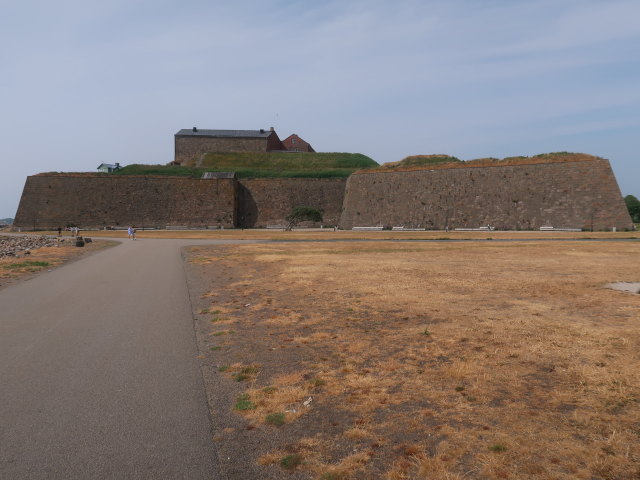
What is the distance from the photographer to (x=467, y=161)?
196 ft

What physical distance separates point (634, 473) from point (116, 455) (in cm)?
415

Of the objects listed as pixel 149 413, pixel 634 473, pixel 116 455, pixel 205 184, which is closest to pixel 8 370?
pixel 149 413

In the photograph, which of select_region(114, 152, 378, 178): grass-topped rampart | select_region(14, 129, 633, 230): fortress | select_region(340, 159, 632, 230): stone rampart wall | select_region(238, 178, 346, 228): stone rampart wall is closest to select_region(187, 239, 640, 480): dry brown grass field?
select_region(340, 159, 632, 230): stone rampart wall

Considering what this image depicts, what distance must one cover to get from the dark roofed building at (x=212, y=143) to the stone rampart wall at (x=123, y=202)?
820 inches

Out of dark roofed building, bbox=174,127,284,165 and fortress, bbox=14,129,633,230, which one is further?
dark roofed building, bbox=174,127,284,165

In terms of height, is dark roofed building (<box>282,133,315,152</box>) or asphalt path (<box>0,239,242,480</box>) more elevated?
dark roofed building (<box>282,133,315,152</box>)

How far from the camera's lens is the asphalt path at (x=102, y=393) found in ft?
12.4

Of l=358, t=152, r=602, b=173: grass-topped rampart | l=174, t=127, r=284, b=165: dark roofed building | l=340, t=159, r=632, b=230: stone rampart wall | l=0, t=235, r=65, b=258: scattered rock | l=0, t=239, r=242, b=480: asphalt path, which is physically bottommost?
l=0, t=239, r=242, b=480: asphalt path

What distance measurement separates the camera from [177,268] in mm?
18531

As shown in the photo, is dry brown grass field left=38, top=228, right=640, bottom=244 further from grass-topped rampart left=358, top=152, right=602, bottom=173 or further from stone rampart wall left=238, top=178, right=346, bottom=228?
stone rampart wall left=238, top=178, right=346, bottom=228

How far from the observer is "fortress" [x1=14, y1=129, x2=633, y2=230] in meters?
49.9

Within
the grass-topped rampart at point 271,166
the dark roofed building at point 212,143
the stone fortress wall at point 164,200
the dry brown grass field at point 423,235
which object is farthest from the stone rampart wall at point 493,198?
the dark roofed building at point 212,143

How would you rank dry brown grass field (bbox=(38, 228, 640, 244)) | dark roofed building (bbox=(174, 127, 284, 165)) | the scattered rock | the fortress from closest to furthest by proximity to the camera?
the scattered rock → dry brown grass field (bbox=(38, 228, 640, 244)) → the fortress → dark roofed building (bbox=(174, 127, 284, 165))

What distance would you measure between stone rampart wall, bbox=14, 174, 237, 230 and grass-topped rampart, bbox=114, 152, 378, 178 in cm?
563
